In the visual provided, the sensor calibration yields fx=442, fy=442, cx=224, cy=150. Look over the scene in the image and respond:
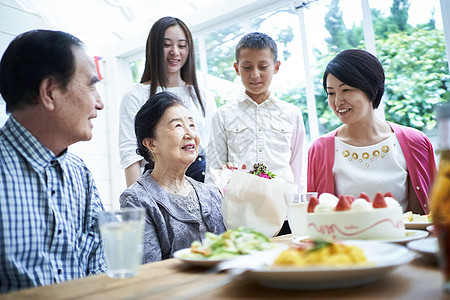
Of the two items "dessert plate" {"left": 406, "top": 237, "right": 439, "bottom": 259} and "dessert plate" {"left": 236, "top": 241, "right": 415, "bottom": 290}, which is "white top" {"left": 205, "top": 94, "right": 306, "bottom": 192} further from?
"dessert plate" {"left": 236, "top": 241, "right": 415, "bottom": 290}

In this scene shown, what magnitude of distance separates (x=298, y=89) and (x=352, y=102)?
201 centimetres

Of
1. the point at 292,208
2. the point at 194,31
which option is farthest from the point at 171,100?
the point at 194,31

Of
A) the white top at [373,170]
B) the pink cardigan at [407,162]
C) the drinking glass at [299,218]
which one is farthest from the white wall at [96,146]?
the drinking glass at [299,218]

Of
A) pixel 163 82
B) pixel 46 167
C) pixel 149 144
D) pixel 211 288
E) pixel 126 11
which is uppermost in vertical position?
pixel 126 11

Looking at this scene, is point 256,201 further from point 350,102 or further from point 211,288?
point 350,102

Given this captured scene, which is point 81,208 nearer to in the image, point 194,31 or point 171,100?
point 171,100

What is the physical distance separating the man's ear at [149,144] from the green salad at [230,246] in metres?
0.95

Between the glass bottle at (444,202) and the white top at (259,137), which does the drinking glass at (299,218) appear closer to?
the glass bottle at (444,202)

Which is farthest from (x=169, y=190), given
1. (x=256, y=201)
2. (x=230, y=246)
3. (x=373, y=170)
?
(x=373, y=170)

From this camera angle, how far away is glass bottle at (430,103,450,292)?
1.87ft

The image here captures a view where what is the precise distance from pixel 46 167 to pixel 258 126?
1.52 metres

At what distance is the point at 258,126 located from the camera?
2.54 metres

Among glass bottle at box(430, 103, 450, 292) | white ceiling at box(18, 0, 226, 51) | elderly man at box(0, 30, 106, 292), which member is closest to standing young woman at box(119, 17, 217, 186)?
elderly man at box(0, 30, 106, 292)

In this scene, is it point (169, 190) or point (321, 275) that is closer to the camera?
point (321, 275)
